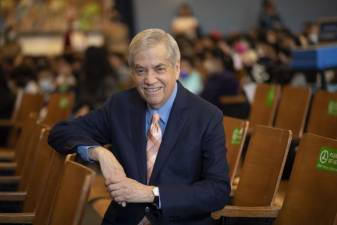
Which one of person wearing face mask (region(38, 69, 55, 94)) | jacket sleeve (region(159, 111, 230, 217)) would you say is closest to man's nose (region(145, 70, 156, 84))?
jacket sleeve (region(159, 111, 230, 217))

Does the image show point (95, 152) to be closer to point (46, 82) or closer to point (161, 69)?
point (161, 69)

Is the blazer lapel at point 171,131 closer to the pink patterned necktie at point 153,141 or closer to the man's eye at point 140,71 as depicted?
the pink patterned necktie at point 153,141

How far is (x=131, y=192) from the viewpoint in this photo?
2127mm

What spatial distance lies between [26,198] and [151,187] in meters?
0.83

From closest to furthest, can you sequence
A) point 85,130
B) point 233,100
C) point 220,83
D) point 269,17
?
point 85,130 → point 233,100 → point 220,83 → point 269,17

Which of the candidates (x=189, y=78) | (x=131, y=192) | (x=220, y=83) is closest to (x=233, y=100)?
(x=220, y=83)

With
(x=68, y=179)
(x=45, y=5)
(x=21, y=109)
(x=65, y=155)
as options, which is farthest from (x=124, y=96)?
(x=45, y=5)

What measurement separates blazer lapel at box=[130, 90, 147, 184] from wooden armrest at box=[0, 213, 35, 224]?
0.43 m

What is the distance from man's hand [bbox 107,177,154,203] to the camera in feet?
6.98

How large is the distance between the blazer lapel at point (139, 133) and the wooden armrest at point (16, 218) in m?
Answer: 0.43

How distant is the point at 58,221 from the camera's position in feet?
6.36

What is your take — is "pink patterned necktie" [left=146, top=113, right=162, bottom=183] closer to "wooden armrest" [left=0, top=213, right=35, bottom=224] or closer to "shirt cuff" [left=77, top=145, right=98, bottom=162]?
"shirt cuff" [left=77, top=145, right=98, bottom=162]

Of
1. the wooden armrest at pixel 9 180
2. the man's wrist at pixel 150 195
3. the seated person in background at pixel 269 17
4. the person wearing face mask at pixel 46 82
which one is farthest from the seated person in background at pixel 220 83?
the seated person in background at pixel 269 17

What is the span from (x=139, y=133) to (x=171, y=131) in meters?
0.12
